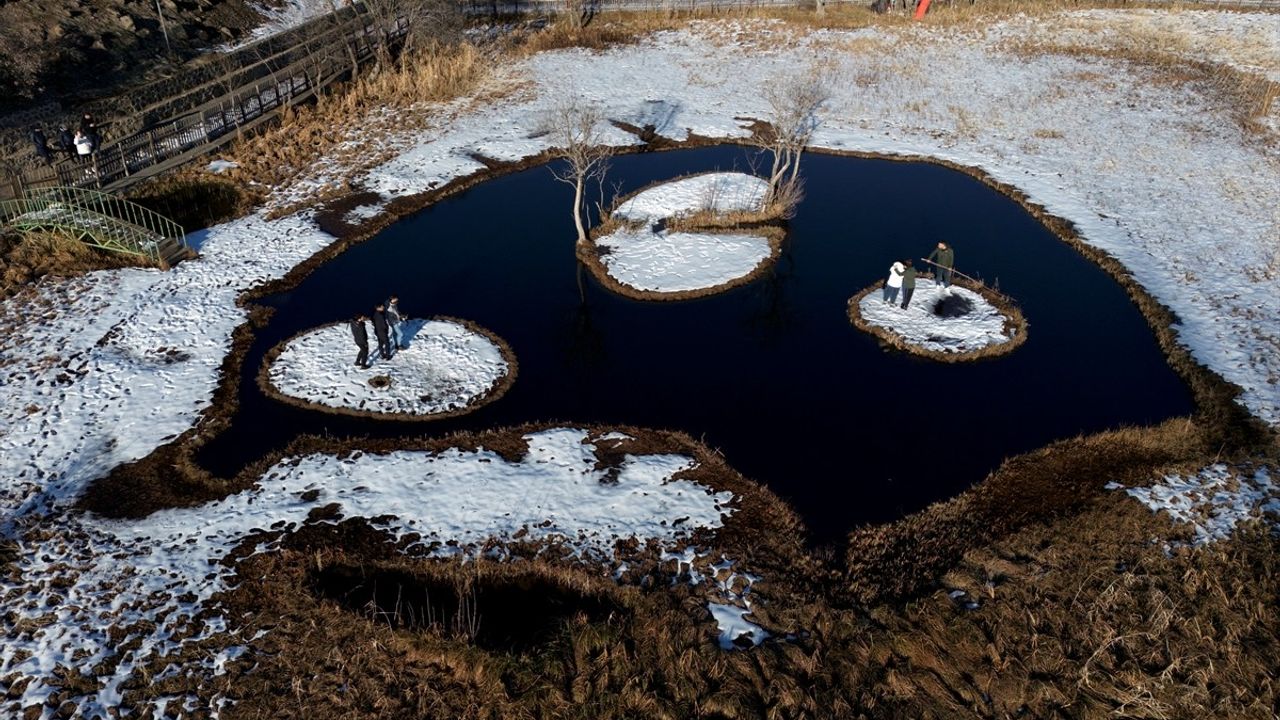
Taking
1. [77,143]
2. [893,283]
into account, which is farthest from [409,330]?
[77,143]

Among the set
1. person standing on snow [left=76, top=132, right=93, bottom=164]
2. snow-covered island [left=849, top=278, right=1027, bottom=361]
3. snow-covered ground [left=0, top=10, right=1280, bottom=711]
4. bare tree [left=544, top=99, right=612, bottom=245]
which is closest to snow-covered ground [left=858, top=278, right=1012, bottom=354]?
snow-covered island [left=849, top=278, right=1027, bottom=361]

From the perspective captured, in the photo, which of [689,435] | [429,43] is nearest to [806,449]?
[689,435]

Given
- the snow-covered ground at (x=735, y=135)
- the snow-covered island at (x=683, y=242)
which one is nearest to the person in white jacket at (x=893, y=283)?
the snow-covered ground at (x=735, y=135)

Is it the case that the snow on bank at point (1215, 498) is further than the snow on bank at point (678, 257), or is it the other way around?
the snow on bank at point (678, 257)

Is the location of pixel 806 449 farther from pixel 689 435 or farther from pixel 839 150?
pixel 839 150

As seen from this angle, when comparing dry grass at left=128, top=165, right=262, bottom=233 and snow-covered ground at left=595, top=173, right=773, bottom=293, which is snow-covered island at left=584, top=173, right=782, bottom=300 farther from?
dry grass at left=128, top=165, right=262, bottom=233

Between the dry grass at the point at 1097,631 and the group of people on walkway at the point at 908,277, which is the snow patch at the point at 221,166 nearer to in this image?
the group of people on walkway at the point at 908,277

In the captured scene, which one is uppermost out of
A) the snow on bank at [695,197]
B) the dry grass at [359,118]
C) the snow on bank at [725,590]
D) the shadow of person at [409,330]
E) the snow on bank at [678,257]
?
the dry grass at [359,118]

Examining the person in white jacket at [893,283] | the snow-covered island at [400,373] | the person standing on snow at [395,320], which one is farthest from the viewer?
the person in white jacket at [893,283]
